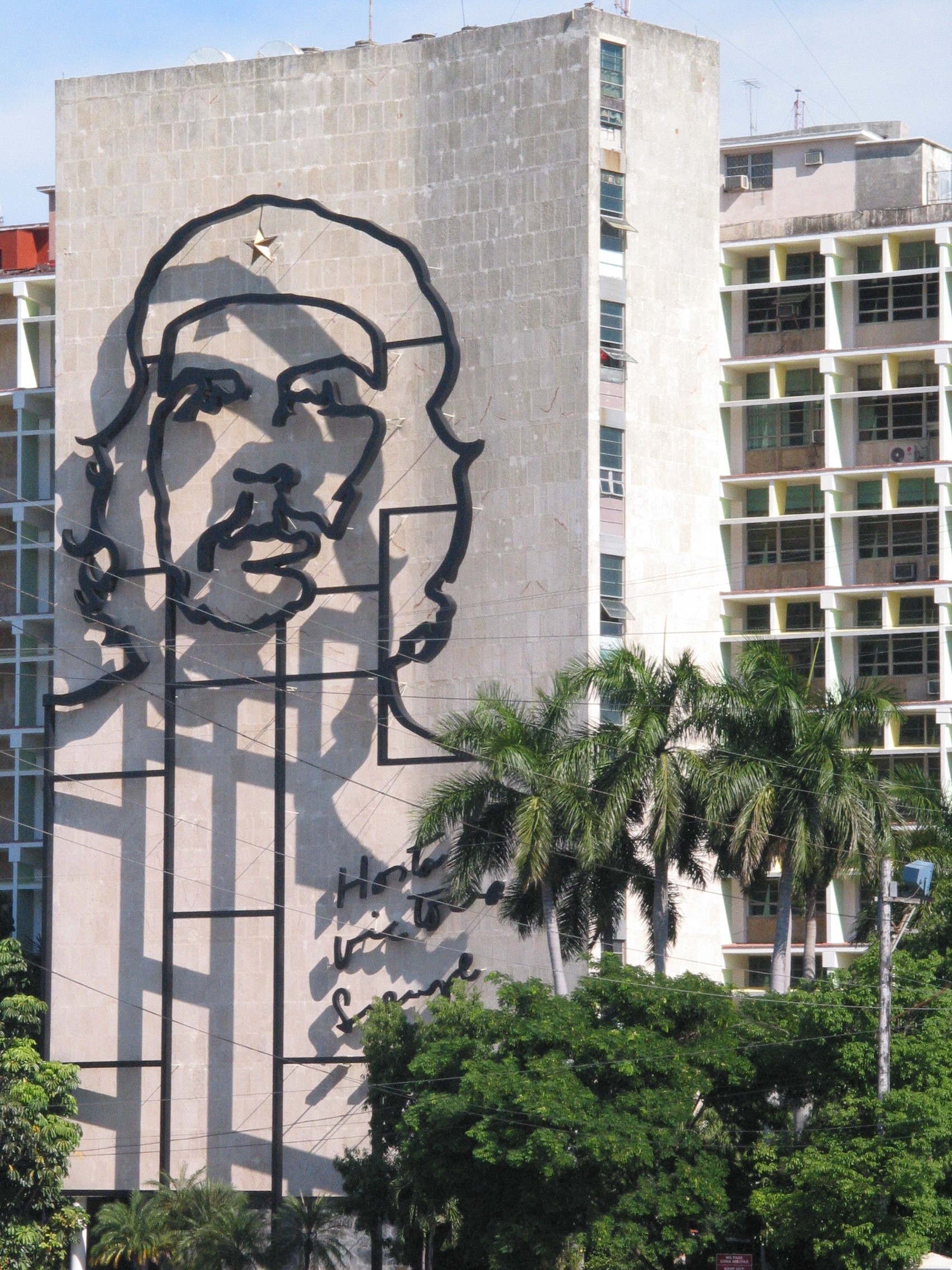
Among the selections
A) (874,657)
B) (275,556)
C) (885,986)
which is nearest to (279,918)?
(275,556)

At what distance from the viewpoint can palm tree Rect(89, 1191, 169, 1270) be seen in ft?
206

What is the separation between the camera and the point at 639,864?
58188mm

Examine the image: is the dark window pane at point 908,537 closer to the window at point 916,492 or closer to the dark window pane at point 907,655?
the window at point 916,492

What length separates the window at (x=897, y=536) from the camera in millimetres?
70625

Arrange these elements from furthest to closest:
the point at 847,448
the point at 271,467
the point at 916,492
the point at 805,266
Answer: the point at 805,266 → the point at 847,448 → the point at 916,492 → the point at 271,467

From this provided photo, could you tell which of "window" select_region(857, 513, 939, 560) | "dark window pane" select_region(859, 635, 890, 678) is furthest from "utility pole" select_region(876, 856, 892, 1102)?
"window" select_region(857, 513, 939, 560)

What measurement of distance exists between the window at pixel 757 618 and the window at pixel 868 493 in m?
3.99

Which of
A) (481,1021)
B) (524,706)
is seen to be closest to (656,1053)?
(481,1021)

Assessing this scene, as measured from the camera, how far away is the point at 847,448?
71562mm

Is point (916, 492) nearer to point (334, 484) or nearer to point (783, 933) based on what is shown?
point (334, 484)

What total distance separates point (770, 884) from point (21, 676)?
2345 cm

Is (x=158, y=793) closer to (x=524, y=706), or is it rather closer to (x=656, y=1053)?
(x=524, y=706)

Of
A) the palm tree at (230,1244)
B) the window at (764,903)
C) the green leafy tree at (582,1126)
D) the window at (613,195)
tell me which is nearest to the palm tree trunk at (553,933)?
the green leafy tree at (582,1126)

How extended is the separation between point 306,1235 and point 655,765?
14.7 m
